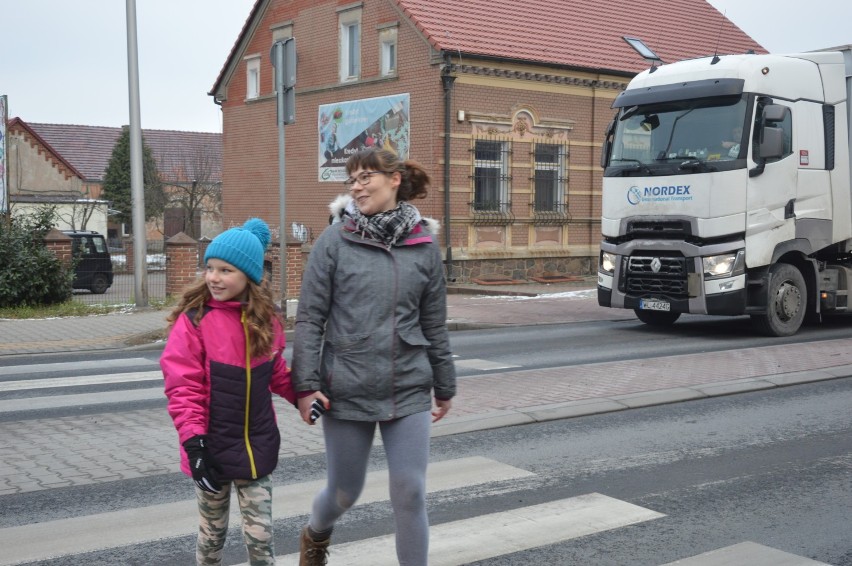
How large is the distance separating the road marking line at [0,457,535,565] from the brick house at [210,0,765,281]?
18.2m

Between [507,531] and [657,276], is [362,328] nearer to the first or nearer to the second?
[507,531]

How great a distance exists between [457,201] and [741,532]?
19700 millimetres

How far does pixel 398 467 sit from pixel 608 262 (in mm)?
10974

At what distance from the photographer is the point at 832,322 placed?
16359 millimetres

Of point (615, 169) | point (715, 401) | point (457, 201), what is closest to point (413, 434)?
point (715, 401)

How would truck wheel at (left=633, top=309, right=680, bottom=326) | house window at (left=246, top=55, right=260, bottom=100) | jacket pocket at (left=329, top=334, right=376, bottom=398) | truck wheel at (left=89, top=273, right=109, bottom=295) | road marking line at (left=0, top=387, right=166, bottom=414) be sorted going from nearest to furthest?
jacket pocket at (left=329, top=334, right=376, bottom=398) → road marking line at (left=0, top=387, right=166, bottom=414) → truck wheel at (left=633, top=309, right=680, bottom=326) → truck wheel at (left=89, top=273, right=109, bottom=295) → house window at (left=246, top=55, right=260, bottom=100)

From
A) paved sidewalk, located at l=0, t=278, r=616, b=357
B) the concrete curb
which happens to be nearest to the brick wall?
paved sidewalk, located at l=0, t=278, r=616, b=357

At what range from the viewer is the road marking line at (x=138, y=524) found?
4.93 m

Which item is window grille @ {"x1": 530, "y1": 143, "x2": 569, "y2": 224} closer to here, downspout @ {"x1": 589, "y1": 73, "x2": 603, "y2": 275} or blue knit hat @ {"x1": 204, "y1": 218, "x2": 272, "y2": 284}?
downspout @ {"x1": 589, "y1": 73, "x2": 603, "y2": 275}

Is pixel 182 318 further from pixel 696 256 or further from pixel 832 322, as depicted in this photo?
pixel 832 322

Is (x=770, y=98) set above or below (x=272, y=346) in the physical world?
above

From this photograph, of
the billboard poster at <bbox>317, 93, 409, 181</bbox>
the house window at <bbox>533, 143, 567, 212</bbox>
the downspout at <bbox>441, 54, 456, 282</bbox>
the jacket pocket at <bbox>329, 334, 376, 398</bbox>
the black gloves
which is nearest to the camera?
the black gloves

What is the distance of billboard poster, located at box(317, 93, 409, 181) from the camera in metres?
25.6

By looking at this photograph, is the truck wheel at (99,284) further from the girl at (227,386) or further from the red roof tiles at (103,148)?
the red roof tiles at (103,148)
